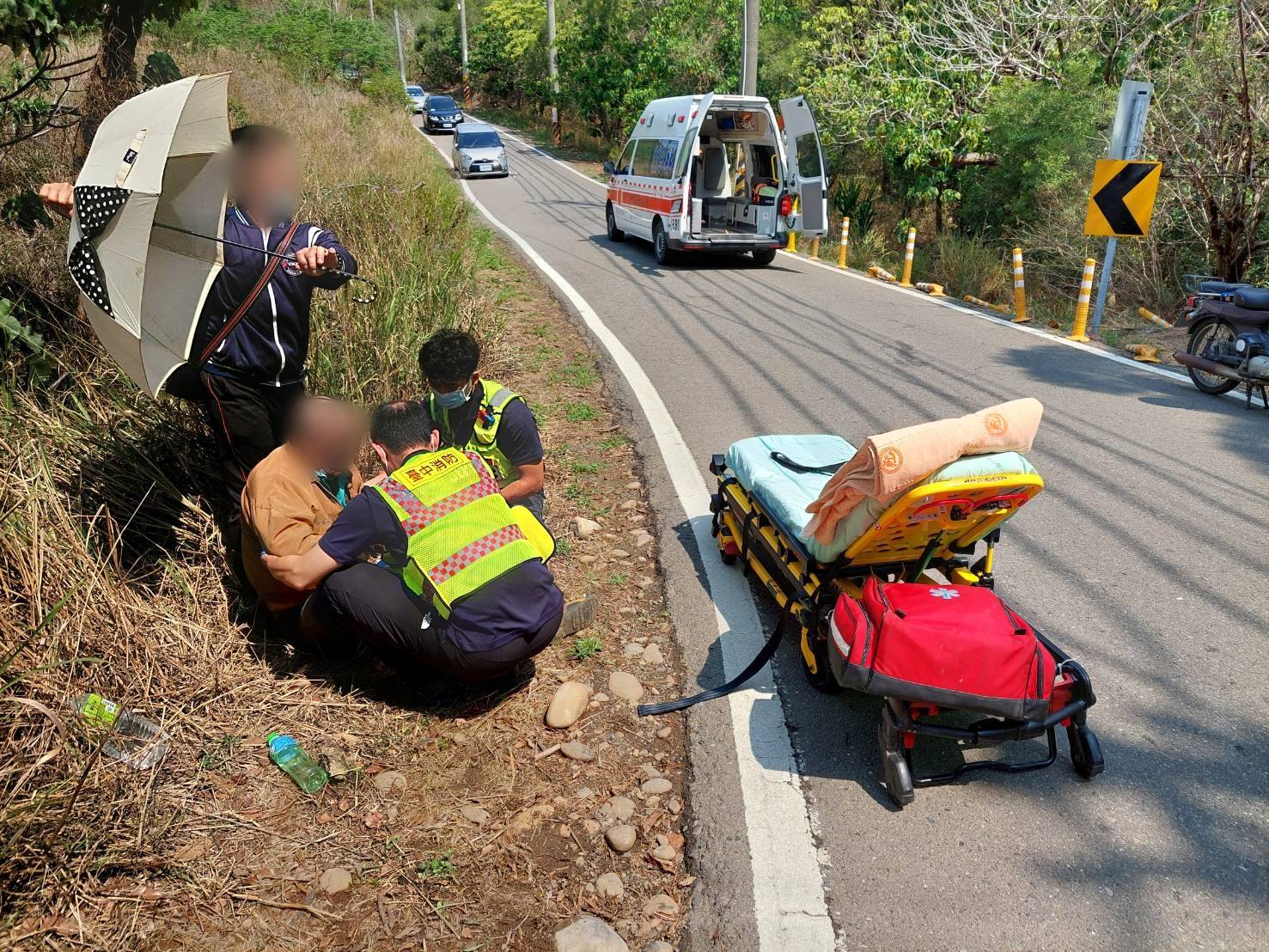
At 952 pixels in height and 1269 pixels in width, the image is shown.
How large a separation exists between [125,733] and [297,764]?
1.90 feet

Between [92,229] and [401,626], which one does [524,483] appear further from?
[92,229]

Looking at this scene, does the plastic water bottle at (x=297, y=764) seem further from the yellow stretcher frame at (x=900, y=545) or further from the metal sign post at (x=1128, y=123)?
the metal sign post at (x=1128, y=123)

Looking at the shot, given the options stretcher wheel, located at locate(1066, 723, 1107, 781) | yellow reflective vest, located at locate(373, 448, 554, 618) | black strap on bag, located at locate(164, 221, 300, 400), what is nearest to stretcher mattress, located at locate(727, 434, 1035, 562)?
stretcher wheel, located at locate(1066, 723, 1107, 781)

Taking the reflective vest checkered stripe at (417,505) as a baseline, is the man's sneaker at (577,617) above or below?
below

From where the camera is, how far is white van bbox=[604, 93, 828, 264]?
1330cm

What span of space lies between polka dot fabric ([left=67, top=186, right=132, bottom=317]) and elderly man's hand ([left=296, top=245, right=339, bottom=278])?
75cm

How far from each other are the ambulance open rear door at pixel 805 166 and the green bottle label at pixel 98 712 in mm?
11944

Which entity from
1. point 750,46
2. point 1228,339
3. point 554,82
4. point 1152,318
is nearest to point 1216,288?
point 1228,339

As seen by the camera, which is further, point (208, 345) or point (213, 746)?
point (208, 345)

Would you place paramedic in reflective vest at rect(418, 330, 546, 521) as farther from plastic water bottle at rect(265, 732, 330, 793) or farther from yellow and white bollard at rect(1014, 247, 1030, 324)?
yellow and white bollard at rect(1014, 247, 1030, 324)

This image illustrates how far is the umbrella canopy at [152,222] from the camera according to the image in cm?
323

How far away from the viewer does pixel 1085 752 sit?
3.23 metres

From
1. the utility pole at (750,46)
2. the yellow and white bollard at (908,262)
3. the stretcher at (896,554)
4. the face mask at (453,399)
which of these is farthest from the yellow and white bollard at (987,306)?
the utility pole at (750,46)

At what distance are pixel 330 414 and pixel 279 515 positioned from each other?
49 cm
